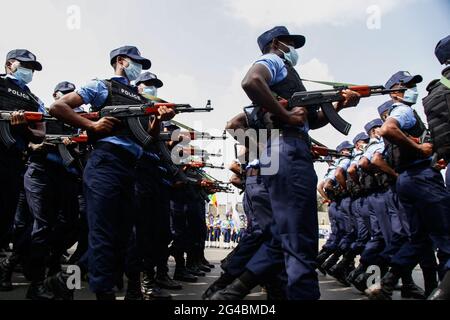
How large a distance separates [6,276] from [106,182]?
2.62 m

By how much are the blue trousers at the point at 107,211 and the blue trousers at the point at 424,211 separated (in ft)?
8.57

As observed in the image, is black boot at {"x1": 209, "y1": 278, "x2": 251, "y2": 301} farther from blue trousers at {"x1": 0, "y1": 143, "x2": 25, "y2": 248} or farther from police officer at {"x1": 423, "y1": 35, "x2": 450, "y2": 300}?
blue trousers at {"x1": 0, "y1": 143, "x2": 25, "y2": 248}

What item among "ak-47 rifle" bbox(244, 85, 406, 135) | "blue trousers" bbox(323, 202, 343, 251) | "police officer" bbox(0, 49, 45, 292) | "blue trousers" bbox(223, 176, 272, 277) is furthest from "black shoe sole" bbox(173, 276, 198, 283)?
"ak-47 rifle" bbox(244, 85, 406, 135)

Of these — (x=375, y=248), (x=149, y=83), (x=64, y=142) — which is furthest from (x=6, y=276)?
(x=375, y=248)

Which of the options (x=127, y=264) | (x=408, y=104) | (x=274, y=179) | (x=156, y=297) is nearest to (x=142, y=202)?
(x=127, y=264)

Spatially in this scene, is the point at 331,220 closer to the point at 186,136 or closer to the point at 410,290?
the point at 410,290

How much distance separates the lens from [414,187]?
4.45 m

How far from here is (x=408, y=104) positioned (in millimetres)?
5211

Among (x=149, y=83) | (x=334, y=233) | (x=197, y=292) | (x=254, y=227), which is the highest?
(x=149, y=83)

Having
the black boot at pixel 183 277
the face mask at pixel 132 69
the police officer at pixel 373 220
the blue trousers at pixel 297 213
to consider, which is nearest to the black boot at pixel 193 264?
the black boot at pixel 183 277
